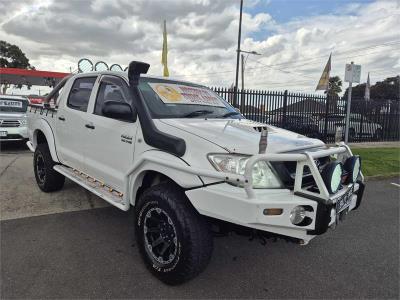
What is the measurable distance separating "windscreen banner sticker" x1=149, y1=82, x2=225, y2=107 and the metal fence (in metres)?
7.14

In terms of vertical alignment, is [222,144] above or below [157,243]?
above

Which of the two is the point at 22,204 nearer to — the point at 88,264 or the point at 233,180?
the point at 88,264

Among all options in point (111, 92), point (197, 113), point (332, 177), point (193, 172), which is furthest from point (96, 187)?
point (332, 177)

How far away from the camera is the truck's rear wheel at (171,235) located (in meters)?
2.59

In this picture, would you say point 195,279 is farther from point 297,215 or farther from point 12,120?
point 12,120

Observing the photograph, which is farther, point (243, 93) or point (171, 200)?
point (243, 93)

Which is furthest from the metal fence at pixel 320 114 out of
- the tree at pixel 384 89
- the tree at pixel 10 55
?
the tree at pixel 10 55

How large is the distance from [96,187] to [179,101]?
1403mm

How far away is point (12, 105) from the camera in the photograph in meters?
10.4

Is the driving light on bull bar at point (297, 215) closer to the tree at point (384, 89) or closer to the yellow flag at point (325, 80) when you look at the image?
the yellow flag at point (325, 80)

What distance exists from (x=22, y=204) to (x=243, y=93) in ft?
28.6

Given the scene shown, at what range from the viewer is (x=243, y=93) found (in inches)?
470

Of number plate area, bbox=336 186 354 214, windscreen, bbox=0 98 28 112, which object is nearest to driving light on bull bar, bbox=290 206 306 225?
number plate area, bbox=336 186 354 214

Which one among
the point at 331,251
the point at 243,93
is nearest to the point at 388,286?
the point at 331,251
